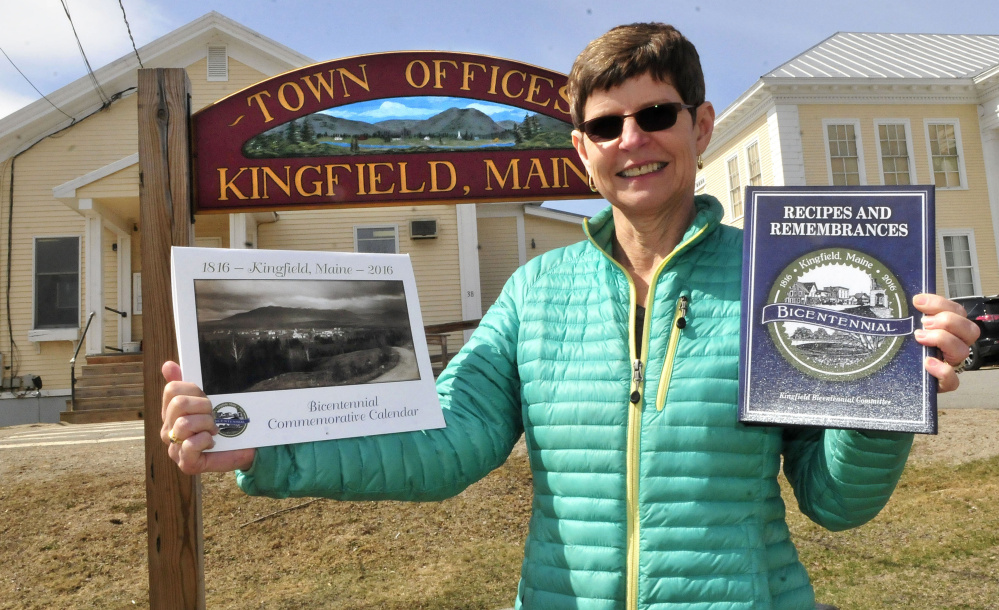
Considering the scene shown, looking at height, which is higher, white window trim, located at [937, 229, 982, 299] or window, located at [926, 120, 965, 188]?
window, located at [926, 120, 965, 188]

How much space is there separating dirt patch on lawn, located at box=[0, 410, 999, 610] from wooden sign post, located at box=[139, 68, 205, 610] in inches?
47.5

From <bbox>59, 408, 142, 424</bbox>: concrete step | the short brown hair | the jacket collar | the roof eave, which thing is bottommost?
<bbox>59, 408, 142, 424</bbox>: concrete step

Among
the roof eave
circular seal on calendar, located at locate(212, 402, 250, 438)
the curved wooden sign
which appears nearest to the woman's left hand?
circular seal on calendar, located at locate(212, 402, 250, 438)

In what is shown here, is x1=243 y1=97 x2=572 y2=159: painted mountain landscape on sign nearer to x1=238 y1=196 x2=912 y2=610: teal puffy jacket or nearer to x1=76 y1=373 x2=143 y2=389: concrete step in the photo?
x1=238 y1=196 x2=912 y2=610: teal puffy jacket

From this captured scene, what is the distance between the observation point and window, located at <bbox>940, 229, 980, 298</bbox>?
20625 mm

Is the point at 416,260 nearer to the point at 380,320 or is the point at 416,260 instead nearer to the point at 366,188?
the point at 366,188

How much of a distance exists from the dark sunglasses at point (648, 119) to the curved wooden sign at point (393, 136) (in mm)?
1816

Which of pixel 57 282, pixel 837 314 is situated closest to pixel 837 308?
pixel 837 314

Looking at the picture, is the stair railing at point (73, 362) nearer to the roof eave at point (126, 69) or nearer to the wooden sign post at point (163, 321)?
the roof eave at point (126, 69)

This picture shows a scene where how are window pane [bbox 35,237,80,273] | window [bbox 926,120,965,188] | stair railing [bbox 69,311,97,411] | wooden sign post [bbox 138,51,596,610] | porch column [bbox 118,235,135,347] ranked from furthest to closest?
window [bbox 926,120,965,188]
window pane [bbox 35,237,80,273]
porch column [bbox 118,235,135,347]
stair railing [bbox 69,311,97,411]
wooden sign post [bbox 138,51,596,610]

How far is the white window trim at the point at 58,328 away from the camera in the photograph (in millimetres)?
14383

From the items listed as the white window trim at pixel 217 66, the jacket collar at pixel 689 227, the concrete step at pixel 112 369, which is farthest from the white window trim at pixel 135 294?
the jacket collar at pixel 689 227

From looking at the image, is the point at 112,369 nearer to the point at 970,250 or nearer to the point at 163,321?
the point at 163,321

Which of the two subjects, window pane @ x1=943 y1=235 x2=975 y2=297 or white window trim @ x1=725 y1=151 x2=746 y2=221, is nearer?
window pane @ x1=943 y1=235 x2=975 y2=297
